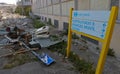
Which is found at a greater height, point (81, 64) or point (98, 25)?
point (98, 25)

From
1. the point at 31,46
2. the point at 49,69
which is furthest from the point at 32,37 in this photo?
the point at 49,69

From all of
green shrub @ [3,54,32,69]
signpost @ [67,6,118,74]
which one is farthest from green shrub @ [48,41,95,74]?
green shrub @ [3,54,32,69]

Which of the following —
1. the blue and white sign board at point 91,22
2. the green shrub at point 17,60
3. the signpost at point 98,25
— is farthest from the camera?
the green shrub at point 17,60

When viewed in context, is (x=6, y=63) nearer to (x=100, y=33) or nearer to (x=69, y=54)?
(x=69, y=54)

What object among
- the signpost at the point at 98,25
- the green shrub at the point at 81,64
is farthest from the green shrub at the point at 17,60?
the signpost at the point at 98,25

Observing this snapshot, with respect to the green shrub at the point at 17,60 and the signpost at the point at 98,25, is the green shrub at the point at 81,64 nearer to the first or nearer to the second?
the signpost at the point at 98,25

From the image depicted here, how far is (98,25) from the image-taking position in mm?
3877

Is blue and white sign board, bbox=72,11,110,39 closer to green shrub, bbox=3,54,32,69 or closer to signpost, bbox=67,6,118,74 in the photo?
signpost, bbox=67,6,118,74

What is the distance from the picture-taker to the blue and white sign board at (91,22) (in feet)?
12.0

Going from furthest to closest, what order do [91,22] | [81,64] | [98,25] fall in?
[81,64], [91,22], [98,25]

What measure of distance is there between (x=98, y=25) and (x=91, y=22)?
0.36 m

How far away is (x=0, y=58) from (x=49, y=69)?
2430mm

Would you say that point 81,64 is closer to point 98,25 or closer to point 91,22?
point 91,22

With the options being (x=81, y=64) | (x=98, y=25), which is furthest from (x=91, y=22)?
(x=81, y=64)
